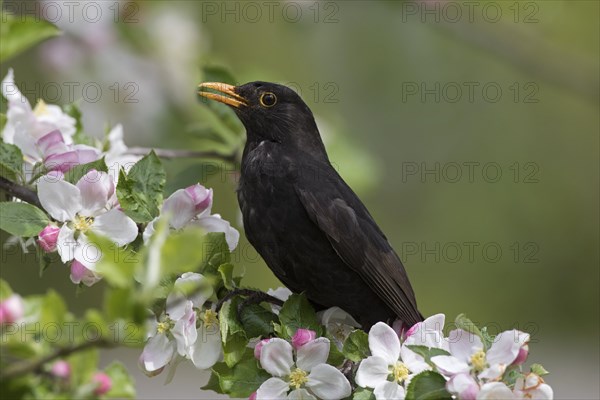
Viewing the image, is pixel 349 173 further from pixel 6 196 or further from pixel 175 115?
pixel 6 196

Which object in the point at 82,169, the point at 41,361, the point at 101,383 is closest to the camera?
the point at 41,361

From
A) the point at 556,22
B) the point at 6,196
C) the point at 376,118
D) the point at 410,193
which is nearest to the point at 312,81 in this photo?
the point at 376,118

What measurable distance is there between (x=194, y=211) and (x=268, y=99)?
929mm

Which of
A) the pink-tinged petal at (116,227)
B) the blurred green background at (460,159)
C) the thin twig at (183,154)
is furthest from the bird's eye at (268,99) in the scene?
the blurred green background at (460,159)

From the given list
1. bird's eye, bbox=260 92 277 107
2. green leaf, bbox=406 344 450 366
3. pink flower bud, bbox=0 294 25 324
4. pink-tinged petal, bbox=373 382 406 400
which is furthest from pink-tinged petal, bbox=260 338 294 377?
bird's eye, bbox=260 92 277 107

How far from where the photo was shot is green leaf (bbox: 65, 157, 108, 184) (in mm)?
2418

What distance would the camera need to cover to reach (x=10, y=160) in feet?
8.14

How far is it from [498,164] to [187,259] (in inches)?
259

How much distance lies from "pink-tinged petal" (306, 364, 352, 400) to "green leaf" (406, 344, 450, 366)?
0.80ft

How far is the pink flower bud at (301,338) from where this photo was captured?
226 centimetres

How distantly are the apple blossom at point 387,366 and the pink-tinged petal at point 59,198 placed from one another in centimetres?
79

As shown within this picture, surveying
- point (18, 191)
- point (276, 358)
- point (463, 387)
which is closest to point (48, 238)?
point (18, 191)

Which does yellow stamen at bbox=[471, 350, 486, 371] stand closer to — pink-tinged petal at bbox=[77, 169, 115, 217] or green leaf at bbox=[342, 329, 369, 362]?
green leaf at bbox=[342, 329, 369, 362]

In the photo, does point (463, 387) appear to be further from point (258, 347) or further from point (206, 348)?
point (206, 348)
